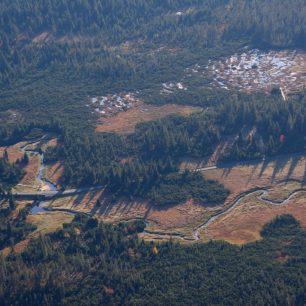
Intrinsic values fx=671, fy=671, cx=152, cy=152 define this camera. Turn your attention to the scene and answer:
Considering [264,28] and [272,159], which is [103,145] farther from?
[264,28]

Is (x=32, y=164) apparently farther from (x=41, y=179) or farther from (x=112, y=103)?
(x=112, y=103)

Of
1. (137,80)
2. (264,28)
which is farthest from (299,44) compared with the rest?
(137,80)

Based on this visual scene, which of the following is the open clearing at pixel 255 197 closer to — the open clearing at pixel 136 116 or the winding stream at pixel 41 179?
the open clearing at pixel 136 116

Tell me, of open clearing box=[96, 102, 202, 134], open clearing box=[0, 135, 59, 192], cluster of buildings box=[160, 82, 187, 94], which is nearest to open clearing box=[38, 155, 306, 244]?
open clearing box=[0, 135, 59, 192]

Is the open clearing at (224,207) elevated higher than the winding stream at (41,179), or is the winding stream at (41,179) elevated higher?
the winding stream at (41,179)

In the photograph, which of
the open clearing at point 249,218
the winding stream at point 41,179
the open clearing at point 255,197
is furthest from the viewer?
the winding stream at point 41,179

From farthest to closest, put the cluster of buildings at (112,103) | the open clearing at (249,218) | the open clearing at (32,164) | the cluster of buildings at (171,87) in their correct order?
1. the cluster of buildings at (171,87)
2. the cluster of buildings at (112,103)
3. the open clearing at (32,164)
4. the open clearing at (249,218)

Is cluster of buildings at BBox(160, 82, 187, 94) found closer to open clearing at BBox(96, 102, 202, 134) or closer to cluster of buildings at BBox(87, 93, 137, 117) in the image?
open clearing at BBox(96, 102, 202, 134)

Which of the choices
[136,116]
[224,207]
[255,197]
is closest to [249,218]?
[224,207]

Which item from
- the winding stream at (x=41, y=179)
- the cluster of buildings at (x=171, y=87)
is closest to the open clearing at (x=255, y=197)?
the winding stream at (x=41, y=179)
